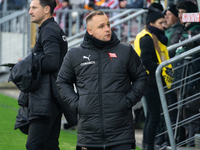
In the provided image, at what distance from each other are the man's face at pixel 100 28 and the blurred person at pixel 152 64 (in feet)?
6.92

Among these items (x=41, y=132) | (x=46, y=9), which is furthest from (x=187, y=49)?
(x=41, y=132)

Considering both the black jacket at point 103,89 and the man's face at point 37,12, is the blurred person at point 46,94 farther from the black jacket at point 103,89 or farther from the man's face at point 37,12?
the black jacket at point 103,89

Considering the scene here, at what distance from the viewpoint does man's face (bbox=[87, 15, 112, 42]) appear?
393cm

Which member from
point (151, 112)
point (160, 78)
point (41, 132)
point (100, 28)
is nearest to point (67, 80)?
point (100, 28)

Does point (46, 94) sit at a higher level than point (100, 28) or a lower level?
lower

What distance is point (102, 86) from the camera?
3.83 meters

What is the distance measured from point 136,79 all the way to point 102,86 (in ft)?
1.24

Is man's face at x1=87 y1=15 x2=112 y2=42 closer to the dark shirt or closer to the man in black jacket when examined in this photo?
the man in black jacket

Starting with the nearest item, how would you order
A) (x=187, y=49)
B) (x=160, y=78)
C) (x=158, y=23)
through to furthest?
(x=160, y=78) < (x=158, y=23) < (x=187, y=49)

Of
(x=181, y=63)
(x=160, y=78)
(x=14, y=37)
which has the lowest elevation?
(x=14, y=37)

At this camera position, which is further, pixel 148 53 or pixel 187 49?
pixel 187 49

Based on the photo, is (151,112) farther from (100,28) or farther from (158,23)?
(100,28)

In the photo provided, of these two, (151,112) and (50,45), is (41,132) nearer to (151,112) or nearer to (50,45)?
(50,45)

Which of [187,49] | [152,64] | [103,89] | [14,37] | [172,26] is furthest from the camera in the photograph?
[14,37]
